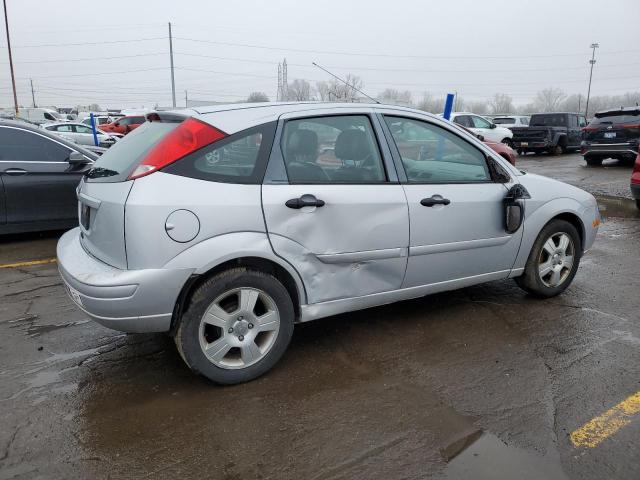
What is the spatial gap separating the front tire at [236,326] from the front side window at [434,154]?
1.32 m

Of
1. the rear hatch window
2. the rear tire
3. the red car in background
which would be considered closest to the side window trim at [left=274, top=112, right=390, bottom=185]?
the rear hatch window

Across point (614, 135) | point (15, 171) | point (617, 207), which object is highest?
point (614, 135)

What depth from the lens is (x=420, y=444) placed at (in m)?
2.69

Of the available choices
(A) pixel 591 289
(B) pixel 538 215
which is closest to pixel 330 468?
(B) pixel 538 215

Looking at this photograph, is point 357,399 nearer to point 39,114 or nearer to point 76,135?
point 76,135

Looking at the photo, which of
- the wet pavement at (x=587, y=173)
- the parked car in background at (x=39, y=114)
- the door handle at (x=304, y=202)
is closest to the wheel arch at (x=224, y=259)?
the door handle at (x=304, y=202)

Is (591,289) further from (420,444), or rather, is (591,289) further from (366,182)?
(420,444)

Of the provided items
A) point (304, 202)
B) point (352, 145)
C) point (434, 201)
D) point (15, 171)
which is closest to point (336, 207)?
point (304, 202)

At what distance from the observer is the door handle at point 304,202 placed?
3.16 m

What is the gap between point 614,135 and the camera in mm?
15492

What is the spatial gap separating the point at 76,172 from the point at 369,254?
4786 mm

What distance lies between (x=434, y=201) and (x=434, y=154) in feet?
1.67

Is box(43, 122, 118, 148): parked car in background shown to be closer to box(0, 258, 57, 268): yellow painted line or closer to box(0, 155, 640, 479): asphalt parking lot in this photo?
box(0, 258, 57, 268): yellow painted line

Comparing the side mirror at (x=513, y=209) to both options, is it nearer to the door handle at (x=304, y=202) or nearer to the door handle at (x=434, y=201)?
the door handle at (x=434, y=201)
